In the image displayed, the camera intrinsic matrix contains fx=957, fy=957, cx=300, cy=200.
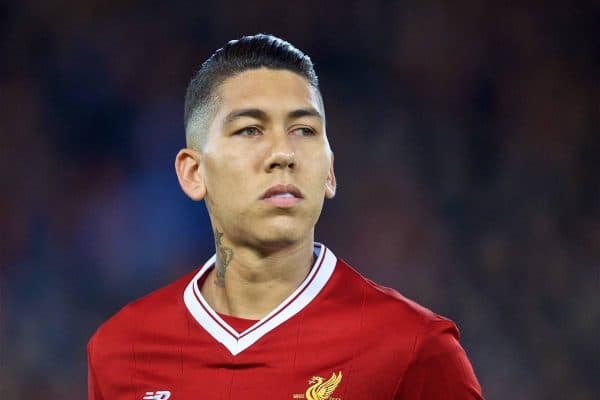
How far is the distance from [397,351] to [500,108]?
278 cm

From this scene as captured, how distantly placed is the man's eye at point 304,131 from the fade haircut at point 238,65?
156 mm

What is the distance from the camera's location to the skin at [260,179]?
2.40 meters

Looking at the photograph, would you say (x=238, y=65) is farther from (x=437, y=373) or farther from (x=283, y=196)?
(x=437, y=373)

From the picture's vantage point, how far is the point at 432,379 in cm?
228

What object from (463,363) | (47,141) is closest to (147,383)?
(463,363)

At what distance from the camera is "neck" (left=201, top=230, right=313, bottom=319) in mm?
2525

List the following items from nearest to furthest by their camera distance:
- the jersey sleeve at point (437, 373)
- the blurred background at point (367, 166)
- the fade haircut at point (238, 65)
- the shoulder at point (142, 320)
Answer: the jersey sleeve at point (437, 373) → the fade haircut at point (238, 65) → the shoulder at point (142, 320) → the blurred background at point (367, 166)

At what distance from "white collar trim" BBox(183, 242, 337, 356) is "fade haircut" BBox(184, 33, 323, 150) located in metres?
0.45

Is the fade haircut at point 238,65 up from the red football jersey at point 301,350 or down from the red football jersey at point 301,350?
up

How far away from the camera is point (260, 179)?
2.39m

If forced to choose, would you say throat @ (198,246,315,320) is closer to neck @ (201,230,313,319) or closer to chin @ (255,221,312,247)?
neck @ (201,230,313,319)

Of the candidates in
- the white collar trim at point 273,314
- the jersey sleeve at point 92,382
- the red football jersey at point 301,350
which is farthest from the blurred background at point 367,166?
the white collar trim at point 273,314

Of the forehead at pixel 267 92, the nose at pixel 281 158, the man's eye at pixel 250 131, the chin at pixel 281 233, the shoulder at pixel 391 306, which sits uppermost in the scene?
the forehead at pixel 267 92

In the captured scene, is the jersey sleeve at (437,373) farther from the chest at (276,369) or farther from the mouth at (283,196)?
the mouth at (283,196)
